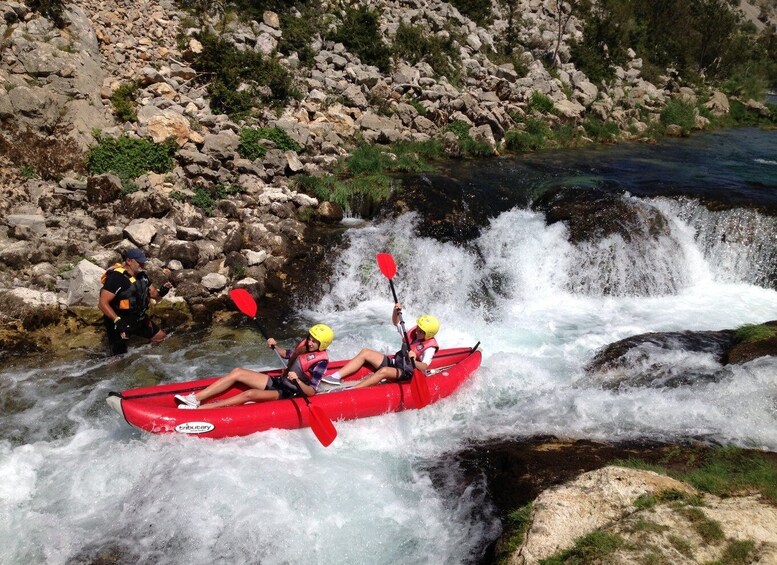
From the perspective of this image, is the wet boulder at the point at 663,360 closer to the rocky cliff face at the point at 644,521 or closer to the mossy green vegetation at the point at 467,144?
the rocky cliff face at the point at 644,521

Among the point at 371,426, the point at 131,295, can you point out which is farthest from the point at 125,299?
the point at 371,426

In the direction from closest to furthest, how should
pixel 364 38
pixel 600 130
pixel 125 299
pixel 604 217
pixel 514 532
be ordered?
1. pixel 514 532
2. pixel 125 299
3. pixel 604 217
4. pixel 364 38
5. pixel 600 130

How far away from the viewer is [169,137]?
10.1 m

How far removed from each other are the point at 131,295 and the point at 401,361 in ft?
10.9

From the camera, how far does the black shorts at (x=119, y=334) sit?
6598mm

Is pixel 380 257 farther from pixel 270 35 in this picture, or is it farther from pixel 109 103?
pixel 270 35

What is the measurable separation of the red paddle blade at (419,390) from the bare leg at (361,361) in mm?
536

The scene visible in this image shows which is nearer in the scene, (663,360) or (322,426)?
(322,426)

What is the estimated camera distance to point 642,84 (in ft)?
70.6

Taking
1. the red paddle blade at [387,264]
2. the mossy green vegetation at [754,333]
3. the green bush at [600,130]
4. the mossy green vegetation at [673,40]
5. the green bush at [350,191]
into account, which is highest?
the mossy green vegetation at [673,40]

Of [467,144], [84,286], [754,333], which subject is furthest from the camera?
[467,144]

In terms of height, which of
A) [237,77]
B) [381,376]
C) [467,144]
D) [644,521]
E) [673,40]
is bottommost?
[381,376]

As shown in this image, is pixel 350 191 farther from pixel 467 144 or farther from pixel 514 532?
pixel 514 532

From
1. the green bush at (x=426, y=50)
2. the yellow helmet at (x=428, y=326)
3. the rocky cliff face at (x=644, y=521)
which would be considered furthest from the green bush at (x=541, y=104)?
the rocky cliff face at (x=644, y=521)
